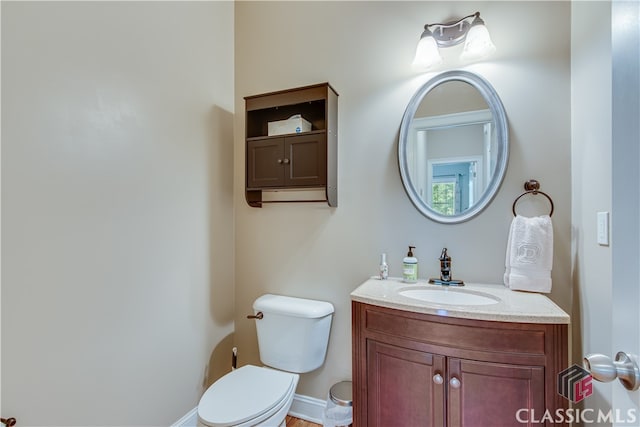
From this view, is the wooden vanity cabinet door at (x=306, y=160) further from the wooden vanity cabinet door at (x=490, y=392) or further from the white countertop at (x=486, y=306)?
the wooden vanity cabinet door at (x=490, y=392)

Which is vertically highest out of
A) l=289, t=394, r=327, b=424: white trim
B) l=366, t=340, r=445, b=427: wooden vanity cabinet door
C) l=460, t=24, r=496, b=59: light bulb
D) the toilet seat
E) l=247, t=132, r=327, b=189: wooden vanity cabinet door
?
l=460, t=24, r=496, b=59: light bulb

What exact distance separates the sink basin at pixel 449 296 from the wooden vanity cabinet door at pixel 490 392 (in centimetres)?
31

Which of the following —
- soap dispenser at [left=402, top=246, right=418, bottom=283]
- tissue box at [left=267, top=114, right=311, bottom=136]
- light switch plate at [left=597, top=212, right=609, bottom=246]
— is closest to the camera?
light switch plate at [left=597, top=212, right=609, bottom=246]

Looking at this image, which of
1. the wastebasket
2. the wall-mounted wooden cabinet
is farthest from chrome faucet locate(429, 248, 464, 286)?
the wastebasket

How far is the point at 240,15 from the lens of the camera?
2100 mm

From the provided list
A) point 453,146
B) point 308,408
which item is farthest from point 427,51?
point 308,408

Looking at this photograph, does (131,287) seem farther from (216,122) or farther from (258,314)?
(216,122)

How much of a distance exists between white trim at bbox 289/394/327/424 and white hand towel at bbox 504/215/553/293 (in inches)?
50.9

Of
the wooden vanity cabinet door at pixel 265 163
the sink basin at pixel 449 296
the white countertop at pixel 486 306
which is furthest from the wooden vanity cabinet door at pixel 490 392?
the wooden vanity cabinet door at pixel 265 163

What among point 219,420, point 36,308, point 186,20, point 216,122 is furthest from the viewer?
point 216,122

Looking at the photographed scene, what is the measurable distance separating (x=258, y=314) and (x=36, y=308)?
0.98 metres

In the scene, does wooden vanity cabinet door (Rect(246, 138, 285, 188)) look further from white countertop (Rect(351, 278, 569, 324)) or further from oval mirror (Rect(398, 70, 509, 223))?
white countertop (Rect(351, 278, 569, 324))

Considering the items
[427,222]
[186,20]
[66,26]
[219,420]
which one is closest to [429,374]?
[427,222]

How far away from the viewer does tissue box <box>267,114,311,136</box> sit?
1.74 metres
